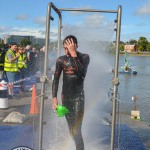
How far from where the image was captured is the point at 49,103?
11.2 m

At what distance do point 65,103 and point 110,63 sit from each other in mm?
2101

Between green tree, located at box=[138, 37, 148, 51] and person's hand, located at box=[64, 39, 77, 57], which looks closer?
person's hand, located at box=[64, 39, 77, 57]

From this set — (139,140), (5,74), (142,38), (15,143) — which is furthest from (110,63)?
(142,38)

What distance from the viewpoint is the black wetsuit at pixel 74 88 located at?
16.5 ft

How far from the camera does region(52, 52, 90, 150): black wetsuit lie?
5028 mm

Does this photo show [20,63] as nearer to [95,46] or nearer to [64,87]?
[95,46]

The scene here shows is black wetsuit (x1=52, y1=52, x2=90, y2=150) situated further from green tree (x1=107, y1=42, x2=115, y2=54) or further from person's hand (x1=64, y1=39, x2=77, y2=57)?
green tree (x1=107, y1=42, x2=115, y2=54)

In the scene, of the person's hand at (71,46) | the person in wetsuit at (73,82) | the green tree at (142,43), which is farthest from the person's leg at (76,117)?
the green tree at (142,43)

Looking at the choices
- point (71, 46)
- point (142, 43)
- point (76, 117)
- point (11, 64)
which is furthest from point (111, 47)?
point (142, 43)

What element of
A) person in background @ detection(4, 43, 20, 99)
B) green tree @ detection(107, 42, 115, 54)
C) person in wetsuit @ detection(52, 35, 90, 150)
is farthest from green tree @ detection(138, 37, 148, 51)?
person in wetsuit @ detection(52, 35, 90, 150)

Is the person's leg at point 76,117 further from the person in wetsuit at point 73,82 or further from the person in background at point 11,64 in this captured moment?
the person in background at point 11,64

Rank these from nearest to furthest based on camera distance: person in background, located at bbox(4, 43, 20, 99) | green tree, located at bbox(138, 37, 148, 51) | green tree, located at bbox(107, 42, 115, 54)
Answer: green tree, located at bbox(107, 42, 115, 54) → person in background, located at bbox(4, 43, 20, 99) → green tree, located at bbox(138, 37, 148, 51)

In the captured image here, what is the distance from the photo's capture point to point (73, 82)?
16.7ft

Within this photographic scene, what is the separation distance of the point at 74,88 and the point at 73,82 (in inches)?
3.8
